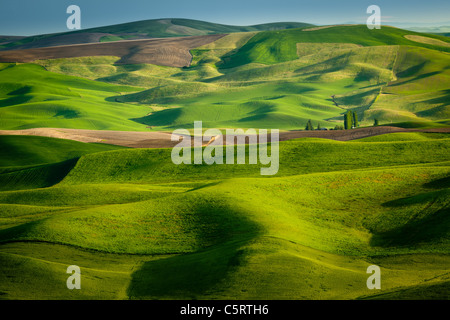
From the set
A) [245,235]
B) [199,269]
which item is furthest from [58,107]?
[199,269]

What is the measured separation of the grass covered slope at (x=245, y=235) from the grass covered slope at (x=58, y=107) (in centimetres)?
7073

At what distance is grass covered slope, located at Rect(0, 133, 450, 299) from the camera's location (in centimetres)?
2875

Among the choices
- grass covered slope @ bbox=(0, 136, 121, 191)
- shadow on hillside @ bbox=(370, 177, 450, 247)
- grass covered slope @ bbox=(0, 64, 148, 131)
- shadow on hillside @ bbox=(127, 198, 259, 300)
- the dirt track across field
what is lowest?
shadow on hillside @ bbox=(127, 198, 259, 300)

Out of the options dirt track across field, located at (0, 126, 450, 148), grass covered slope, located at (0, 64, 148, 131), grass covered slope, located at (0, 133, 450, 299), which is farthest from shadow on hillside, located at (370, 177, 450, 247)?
grass covered slope, located at (0, 64, 148, 131)

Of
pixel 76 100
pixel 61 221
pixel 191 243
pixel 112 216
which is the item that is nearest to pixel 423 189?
pixel 191 243

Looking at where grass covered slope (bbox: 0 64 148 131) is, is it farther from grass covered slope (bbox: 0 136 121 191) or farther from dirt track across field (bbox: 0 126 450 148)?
grass covered slope (bbox: 0 136 121 191)

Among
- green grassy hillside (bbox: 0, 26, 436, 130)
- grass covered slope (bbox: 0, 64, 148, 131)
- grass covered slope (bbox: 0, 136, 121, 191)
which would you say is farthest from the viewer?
green grassy hillside (bbox: 0, 26, 436, 130)

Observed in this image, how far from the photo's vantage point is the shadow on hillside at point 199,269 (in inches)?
1124

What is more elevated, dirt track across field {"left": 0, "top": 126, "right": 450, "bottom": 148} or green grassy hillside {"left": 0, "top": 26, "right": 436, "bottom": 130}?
green grassy hillside {"left": 0, "top": 26, "right": 436, "bottom": 130}

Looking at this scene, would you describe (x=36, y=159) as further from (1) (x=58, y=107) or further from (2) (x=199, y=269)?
(1) (x=58, y=107)

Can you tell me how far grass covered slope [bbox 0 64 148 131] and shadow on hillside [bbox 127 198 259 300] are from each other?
9201 centimetres

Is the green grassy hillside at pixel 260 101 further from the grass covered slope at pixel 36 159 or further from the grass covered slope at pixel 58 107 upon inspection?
the grass covered slope at pixel 36 159
